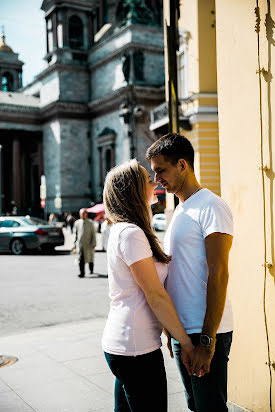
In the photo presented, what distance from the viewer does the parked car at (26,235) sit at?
2134 centimetres

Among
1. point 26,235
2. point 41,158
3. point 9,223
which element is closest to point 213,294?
point 26,235

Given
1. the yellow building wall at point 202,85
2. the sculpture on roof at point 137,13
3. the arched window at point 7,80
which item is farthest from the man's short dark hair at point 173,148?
the arched window at point 7,80

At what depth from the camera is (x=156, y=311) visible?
8.06 ft

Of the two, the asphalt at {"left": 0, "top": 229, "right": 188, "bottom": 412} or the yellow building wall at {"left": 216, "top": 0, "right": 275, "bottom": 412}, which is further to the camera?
the asphalt at {"left": 0, "top": 229, "right": 188, "bottom": 412}

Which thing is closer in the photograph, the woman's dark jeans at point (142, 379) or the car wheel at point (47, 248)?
the woman's dark jeans at point (142, 379)

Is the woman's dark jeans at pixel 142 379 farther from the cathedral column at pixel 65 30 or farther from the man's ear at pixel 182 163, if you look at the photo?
the cathedral column at pixel 65 30

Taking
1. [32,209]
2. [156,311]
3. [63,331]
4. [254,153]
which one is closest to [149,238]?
[156,311]

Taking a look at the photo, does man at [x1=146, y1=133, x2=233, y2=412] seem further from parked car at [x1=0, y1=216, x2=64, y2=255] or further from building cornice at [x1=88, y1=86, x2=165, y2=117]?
building cornice at [x1=88, y1=86, x2=165, y2=117]

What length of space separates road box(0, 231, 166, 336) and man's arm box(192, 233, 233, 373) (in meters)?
5.43

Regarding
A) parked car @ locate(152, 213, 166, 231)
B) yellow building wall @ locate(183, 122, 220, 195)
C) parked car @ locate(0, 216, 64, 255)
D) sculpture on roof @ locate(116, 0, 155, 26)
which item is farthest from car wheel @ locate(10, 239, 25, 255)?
sculpture on roof @ locate(116, 0, 155, 26)

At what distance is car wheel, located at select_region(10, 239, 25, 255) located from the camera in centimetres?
2161

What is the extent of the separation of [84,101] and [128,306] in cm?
4894

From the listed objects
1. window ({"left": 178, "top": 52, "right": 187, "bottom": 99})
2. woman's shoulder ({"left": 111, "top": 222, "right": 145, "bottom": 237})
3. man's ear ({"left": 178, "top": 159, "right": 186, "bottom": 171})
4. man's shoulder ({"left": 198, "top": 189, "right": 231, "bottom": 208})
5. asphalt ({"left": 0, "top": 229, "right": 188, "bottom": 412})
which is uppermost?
window ({"left": 178, "top": 52, "right": 187, "bottom": 99})

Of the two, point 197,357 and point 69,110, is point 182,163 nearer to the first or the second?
point 197,357
